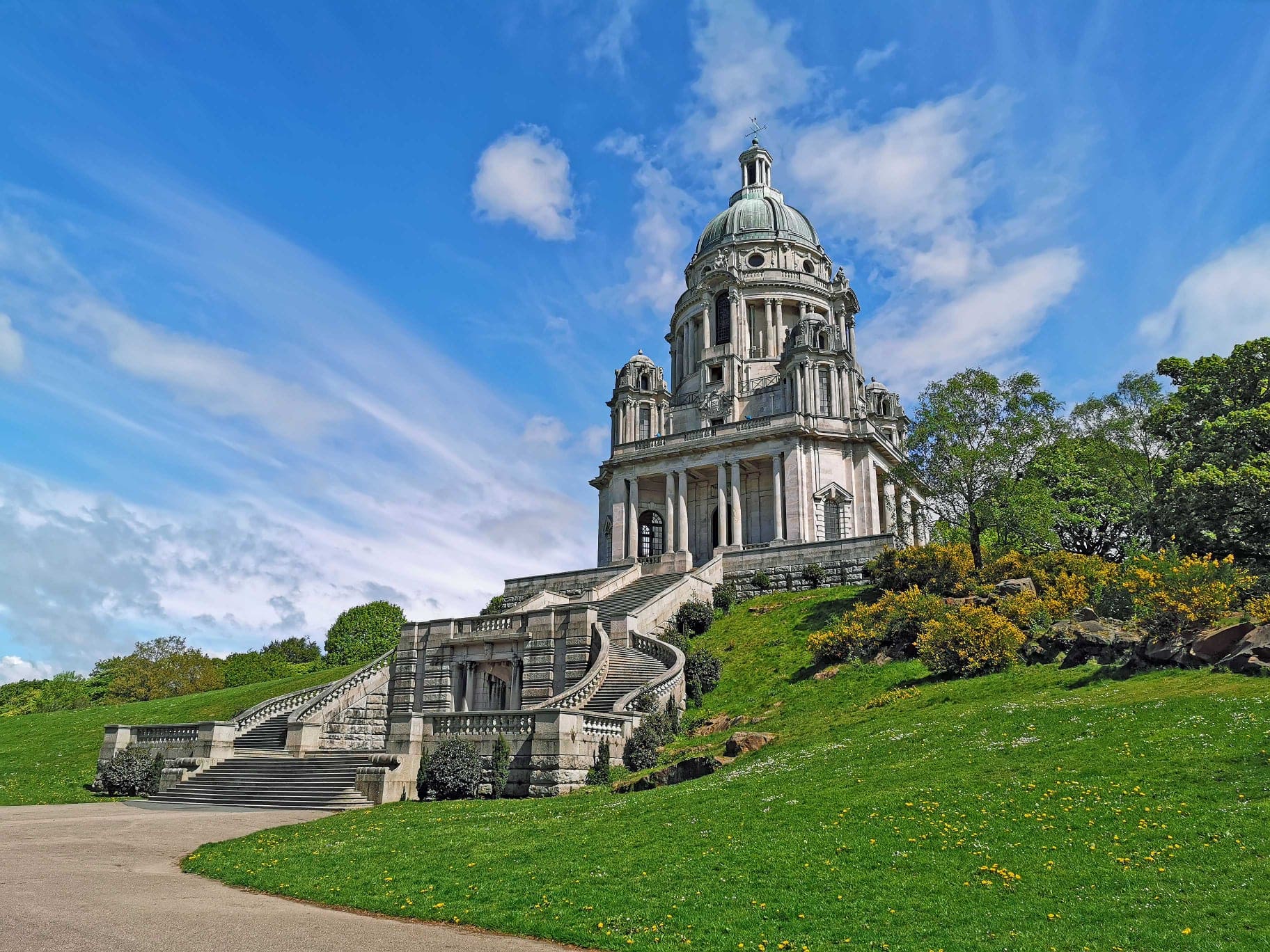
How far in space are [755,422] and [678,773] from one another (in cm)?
4097

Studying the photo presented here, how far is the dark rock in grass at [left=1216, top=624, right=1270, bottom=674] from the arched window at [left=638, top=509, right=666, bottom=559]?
45088 millimetres

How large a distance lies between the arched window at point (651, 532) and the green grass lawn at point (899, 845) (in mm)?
42154

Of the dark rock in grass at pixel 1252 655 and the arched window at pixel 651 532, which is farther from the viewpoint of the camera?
the arched window at pixel 651 532

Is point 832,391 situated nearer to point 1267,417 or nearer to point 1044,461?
point 1044,461

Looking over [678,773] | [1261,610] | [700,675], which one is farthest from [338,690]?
[1261,610]

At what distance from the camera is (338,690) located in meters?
34.7

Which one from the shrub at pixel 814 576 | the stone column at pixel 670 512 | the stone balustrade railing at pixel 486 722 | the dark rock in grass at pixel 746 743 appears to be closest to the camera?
the dark rock in grass at pixel 746 743

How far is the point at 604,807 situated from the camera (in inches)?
715

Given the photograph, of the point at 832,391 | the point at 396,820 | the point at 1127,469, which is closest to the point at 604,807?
the point at 396,820

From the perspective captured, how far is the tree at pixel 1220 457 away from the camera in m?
31.9

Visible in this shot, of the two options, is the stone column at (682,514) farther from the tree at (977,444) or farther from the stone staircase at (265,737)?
the stone staircase at (265,737)

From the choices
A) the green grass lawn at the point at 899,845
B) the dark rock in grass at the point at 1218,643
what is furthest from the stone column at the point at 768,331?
the dark rock in grass at the point at 1218,643

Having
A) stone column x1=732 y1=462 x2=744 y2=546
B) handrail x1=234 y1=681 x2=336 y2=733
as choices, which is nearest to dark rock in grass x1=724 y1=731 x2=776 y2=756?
handrail x1=234 y1=681 x2=336 y2=733

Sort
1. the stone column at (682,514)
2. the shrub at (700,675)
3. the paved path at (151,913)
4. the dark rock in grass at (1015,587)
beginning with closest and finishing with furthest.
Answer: the paved path at (151,913), the shrub at (700,675), the dark rock in grass at (1015,587), the stone column at (682,514)
